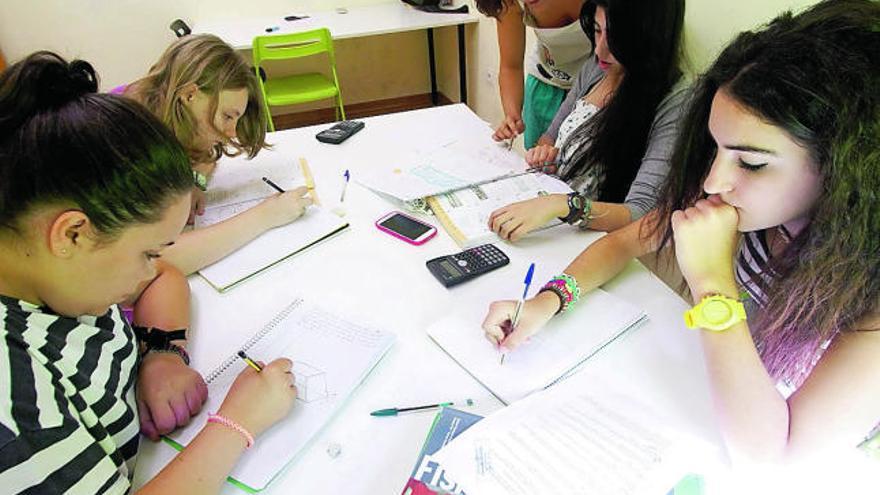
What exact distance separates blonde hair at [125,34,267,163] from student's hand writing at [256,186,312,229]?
275mm

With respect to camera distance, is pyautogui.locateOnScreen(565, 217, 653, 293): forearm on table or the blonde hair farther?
the blonde hair

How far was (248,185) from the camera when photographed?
150cm

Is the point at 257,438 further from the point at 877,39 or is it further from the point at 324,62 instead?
the point at 324,62

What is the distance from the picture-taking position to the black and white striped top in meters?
0.56

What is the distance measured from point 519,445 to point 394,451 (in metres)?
0.17

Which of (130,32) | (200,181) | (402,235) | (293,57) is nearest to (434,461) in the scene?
(402,235)

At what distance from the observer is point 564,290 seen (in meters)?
0.97

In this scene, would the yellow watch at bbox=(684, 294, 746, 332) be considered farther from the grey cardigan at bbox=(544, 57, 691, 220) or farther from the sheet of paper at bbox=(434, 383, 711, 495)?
the grey cardigan at bbox=(544, 57, 691, 220)

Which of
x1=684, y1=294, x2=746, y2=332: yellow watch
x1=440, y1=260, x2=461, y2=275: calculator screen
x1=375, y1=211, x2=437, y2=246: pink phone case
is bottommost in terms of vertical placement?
x1=375, y1=211, x2=437, y2=246: pink phone case

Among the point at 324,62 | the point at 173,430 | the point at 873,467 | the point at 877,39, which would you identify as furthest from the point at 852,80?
→ the point at 324,62

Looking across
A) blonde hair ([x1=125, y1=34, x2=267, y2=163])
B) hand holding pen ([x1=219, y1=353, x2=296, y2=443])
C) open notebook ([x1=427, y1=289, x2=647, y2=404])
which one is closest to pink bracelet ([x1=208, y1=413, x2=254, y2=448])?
hand holding pen ([x1=219, y1=353, x2=296, y2=443])

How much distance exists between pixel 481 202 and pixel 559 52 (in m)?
0.85

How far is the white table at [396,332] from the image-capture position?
0.76 metres

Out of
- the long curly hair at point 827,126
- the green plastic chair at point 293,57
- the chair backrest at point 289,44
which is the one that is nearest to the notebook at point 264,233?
the long curly hair at point 827,126
